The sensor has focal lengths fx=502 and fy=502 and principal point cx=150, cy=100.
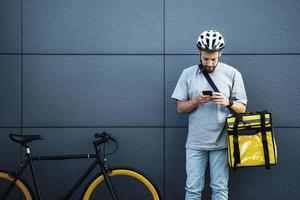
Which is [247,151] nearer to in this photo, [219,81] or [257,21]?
[219,81]

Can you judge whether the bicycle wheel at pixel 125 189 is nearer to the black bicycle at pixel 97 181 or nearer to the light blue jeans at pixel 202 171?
the black bicycle at pixel 97 181

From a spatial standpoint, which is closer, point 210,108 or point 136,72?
point 210,108

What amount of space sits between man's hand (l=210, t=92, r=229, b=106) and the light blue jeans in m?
0.54

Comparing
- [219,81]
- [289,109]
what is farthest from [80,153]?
[289,109]

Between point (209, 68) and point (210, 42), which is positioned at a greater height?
point (210, 42)

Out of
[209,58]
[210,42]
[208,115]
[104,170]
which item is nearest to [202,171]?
[208,115]

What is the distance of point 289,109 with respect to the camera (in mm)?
5637

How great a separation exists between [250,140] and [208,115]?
474mm

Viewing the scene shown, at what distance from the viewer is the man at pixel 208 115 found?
495 centimetres

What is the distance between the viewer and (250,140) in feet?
16.0

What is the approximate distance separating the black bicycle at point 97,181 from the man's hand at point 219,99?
1.07m

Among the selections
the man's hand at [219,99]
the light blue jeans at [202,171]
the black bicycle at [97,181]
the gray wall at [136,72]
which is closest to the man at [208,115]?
Result: the light blue jeans at [202,171]

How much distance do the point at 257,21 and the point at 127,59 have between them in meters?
1.51

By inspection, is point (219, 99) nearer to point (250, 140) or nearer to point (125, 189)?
point (250, 140)
